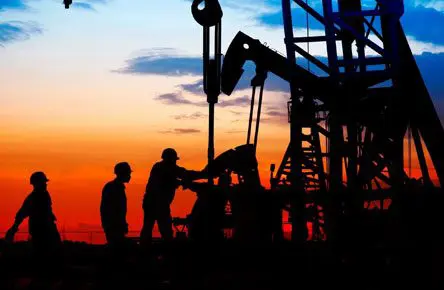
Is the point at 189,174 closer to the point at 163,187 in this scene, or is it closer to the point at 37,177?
the point at 163,187

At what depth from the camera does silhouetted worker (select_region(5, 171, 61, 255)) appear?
1391cm

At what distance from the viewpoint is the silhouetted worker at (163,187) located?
1473 centimetres

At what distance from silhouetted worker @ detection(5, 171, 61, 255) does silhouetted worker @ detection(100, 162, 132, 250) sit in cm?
126

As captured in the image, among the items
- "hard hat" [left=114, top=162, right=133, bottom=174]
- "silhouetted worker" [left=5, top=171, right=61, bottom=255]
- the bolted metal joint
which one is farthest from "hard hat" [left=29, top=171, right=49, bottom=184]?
the bolted metal joint

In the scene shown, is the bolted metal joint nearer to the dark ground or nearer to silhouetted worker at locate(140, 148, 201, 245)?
silhouetted worker at locate(140, 148, 201, 245)

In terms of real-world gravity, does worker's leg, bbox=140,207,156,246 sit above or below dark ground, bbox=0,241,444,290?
above

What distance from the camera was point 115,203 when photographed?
43.7ft

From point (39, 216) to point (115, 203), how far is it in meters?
1.65

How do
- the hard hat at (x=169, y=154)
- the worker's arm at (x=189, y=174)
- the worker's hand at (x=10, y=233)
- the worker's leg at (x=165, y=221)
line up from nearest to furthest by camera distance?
the worker's hand at (x=10, y=233) → the worker's arm at (x=189, y=174) → the hard hat at (x=169, y=154) → the worker's leg at (x=165, y=221)

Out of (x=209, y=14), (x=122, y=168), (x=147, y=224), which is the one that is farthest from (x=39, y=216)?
(x=209, y=14)

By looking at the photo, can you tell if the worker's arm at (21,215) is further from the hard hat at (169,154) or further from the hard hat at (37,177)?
the hard hat at (169,154)

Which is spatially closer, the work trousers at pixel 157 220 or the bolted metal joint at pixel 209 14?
the bolted metal joint at pixel 209 14

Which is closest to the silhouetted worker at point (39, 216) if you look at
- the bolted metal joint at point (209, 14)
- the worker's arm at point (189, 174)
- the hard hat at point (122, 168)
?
the hard hat at point (122, 168)

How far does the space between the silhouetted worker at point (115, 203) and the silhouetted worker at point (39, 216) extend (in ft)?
4.15
